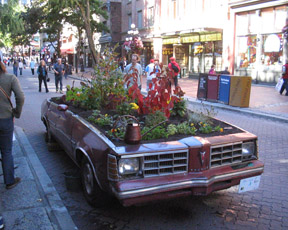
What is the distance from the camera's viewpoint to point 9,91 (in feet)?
13.1

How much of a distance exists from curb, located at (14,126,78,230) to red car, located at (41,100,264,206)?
0.36 m

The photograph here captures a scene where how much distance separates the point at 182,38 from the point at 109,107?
24.1 metres

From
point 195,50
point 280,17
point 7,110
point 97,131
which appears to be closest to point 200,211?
point 97,131

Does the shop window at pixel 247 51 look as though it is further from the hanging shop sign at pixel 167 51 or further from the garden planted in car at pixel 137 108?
the garden planted in car at pixel 137 108

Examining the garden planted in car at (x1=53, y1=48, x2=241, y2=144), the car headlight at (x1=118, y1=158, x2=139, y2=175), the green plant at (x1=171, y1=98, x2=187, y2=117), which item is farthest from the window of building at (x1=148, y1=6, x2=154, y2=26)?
the car headlight at (x1=118, y1=158, x2=139, y2=175)

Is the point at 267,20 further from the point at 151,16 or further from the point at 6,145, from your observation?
the point at 6,145

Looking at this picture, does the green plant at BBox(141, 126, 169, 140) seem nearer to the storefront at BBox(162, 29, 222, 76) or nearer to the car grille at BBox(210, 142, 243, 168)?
the car grille at BBox(210, 142, 243, 168)

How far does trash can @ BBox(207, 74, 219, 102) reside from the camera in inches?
511

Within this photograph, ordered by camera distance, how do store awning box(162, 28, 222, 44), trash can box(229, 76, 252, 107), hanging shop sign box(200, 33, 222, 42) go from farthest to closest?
hanging shop sign box(200, 33, 222, 42)
store awning box(162, 28, 222, 44)
trash can box(229, 76, 252, 107)

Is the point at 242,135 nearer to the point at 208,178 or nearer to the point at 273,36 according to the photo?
the point at 208,178

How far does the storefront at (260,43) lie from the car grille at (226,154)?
57.0 feet

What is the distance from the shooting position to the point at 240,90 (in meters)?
11.8

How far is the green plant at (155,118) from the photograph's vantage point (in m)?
4.32

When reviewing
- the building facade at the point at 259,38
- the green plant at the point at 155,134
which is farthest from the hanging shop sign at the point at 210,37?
the green plant at the point at 155,134
